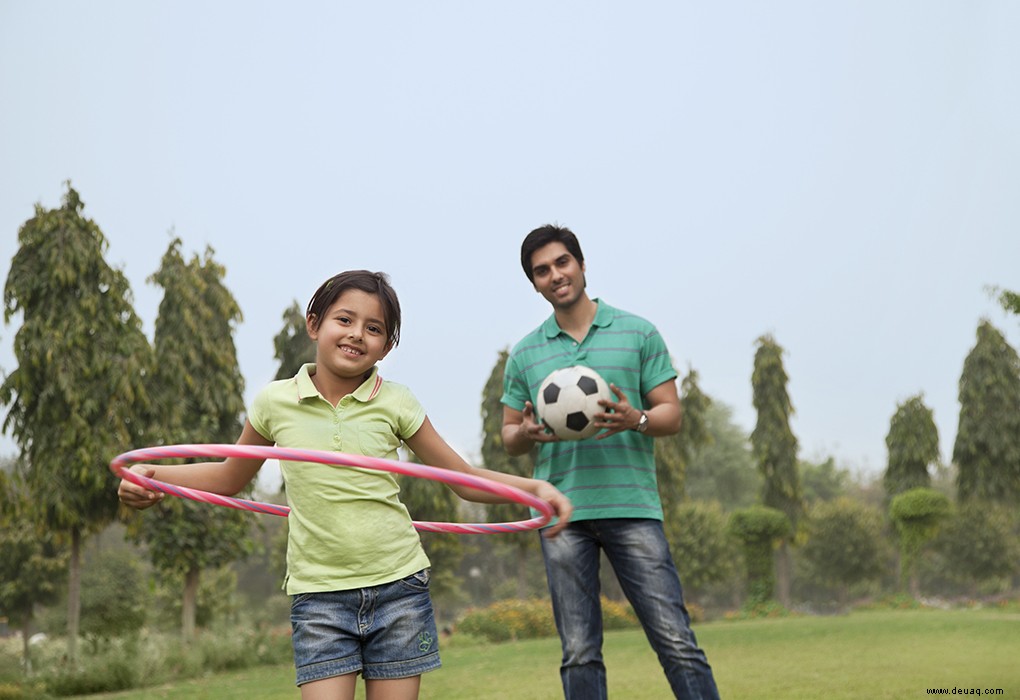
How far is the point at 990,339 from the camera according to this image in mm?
29828

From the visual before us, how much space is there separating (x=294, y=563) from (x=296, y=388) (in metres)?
0.58

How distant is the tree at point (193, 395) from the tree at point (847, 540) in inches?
1009

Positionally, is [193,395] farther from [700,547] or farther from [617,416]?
[700,547]

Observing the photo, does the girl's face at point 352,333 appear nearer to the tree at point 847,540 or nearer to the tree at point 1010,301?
the tree at point 1010,301

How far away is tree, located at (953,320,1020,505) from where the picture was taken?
95.7 feet

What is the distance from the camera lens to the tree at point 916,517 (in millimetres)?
28531

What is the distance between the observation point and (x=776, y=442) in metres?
30.1

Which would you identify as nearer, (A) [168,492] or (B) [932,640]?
(A) [168,492]

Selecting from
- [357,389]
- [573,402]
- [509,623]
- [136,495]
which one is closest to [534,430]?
[573,402]

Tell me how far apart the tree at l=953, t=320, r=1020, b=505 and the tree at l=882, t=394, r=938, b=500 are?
129 centimetres

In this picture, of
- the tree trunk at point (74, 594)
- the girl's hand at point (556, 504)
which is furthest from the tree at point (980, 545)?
the girl's hand at point (556, 504)

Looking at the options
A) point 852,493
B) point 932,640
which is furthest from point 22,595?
point 852,493

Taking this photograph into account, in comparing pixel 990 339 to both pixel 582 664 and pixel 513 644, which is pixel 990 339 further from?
pixel 582 664

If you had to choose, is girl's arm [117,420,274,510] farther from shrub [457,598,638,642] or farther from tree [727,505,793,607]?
tree [727,505,793,607]
